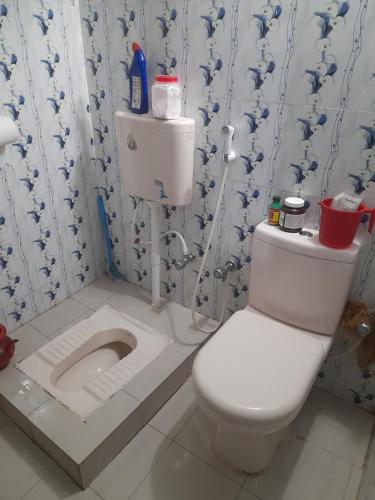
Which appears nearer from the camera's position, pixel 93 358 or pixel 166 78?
pixel 166 78

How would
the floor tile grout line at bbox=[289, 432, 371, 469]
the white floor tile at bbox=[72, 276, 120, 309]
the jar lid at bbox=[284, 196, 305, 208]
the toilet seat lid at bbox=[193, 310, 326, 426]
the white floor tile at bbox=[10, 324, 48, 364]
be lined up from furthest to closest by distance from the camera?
the white floor tile at bbox=[72, 276, 120, 309] < the white floor tile at bbox=[10, 324, 48, 364] < the floor tile grout line at bbox=[289, 432, 371, 469] < the jar lid at bbox=[284, 196, 305, 208] < the toilet seat lid at bbox=[193, 310, 326, 426]

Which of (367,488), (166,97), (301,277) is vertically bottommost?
(367,488)

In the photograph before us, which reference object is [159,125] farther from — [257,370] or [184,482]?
[184,482]

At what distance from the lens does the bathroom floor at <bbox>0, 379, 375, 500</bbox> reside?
3.96 feet

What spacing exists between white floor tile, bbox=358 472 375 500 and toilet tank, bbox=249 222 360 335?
455mm

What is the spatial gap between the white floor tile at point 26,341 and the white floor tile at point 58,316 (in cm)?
3

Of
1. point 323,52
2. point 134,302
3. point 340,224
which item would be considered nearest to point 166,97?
point 323,52

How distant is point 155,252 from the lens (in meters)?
1.68

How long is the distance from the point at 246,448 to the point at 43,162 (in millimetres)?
1373

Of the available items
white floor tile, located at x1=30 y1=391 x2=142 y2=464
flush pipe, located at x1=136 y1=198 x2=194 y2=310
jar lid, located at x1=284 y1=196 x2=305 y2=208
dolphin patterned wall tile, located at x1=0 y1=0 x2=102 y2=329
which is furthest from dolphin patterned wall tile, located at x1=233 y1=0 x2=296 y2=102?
white floor tile, located at x1=30 y1=391 x2=142 y2=464

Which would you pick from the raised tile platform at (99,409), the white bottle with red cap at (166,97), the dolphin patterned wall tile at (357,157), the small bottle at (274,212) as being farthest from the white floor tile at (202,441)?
the white bottle with red cap at (166,97)

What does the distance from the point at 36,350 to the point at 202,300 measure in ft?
2.55

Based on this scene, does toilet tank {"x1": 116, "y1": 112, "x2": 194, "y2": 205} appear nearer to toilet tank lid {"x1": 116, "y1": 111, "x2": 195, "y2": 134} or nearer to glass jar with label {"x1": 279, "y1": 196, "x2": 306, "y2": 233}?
toilet tank lid {"x1": 116, "y1": 111, "x2": 195, "y2": 134}

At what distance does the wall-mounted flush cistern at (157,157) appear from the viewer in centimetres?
132
